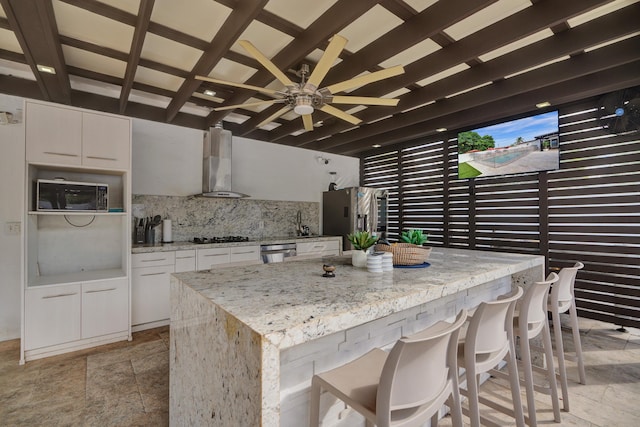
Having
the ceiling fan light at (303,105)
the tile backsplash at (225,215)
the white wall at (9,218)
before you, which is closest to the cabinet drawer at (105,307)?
the white wall at (9,218)

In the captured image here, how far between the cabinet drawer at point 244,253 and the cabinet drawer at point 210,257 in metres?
0.08

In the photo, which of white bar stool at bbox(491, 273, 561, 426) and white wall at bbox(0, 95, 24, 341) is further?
white wall at bbox(0, 95, 24, 341)

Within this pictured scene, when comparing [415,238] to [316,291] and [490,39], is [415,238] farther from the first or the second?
[490,39]

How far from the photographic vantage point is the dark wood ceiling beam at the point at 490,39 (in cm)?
198

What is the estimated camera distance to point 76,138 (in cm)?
276

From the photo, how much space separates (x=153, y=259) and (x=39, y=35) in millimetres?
2153

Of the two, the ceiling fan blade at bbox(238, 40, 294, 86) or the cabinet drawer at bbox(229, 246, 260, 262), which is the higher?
the ceiling fan blade at bbox(238, 40, 294, 86)

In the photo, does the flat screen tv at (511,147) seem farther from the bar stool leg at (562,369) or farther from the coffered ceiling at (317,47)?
the bar stool leg at (562,369)

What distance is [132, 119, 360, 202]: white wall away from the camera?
384cm

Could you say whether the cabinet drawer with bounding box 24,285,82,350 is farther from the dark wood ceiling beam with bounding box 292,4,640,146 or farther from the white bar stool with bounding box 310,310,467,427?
the dark wood ceiling beam with bounding box 292,4,640,146

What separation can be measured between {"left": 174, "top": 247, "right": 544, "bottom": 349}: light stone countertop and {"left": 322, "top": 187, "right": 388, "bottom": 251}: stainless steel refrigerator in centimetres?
310

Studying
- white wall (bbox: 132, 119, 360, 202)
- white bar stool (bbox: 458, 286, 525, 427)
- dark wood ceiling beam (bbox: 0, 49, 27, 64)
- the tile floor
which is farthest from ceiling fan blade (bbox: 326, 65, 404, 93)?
dark wood ceiling beam (bbox: 0, 49, 27, 64)

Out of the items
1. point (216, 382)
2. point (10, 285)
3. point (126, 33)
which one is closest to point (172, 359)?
point (216, 382)

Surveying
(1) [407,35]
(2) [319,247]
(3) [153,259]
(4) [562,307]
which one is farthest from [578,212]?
(3) [153,259]
